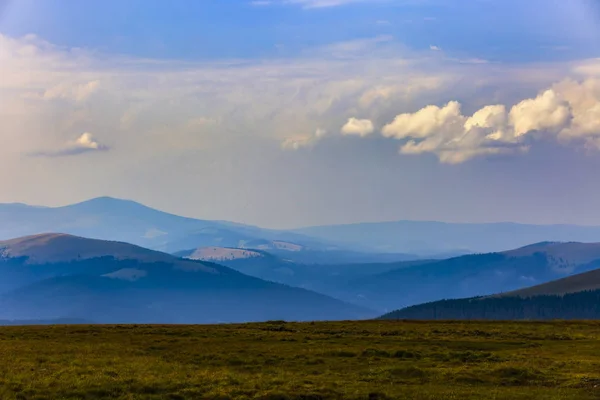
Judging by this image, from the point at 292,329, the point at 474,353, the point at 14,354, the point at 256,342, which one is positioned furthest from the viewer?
the point at 292,329

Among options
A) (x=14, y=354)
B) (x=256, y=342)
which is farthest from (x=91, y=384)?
(x=256, y=342)

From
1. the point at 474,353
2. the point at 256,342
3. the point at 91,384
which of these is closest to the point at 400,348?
the point at 474,353

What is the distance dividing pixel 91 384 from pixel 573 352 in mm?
42089

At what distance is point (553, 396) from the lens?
154ft

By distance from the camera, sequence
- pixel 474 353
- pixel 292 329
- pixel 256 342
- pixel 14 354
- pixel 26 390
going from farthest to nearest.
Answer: pixel 292 329, pixel 256 342, pixel 474 353, pixel 14 354, pixel 26 390

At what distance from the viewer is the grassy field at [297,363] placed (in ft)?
156

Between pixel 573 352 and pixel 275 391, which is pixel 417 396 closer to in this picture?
pixel 275 391

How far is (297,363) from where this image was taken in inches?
2371

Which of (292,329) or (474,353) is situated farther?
(292,329)

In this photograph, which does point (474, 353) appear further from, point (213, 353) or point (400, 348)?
point (213, 353)

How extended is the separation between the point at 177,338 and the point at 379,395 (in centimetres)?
3450

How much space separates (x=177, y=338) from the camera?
76.7m

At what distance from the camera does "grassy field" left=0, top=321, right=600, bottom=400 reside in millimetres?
47406

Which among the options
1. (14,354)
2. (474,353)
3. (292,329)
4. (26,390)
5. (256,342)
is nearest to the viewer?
(26,390)
